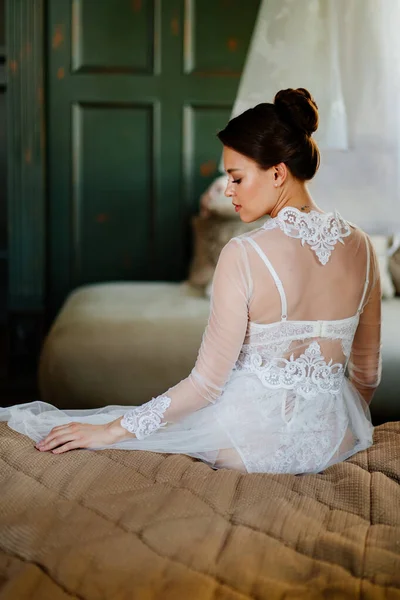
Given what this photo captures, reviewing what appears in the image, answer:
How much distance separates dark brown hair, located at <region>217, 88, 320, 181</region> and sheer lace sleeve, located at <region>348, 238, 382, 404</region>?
0.33 meters

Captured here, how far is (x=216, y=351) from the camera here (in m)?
1.61

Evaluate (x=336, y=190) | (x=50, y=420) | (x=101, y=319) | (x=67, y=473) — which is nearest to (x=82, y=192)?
(x=101, y=319)

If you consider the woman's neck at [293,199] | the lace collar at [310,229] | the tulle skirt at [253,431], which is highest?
the woman's neck at [293,199]

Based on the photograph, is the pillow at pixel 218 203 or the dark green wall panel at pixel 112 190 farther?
the dark green wall panel at pixel 112 190

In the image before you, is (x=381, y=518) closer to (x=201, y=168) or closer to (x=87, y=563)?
(x=87, y=563)

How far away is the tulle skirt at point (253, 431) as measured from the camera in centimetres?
164

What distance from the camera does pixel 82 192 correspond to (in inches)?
168

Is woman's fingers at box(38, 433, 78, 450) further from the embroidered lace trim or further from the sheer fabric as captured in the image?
the embroidered lace trim

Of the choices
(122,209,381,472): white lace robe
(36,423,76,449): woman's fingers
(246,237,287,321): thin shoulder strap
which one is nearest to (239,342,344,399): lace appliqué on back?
(122,209,381,472): white lace robe

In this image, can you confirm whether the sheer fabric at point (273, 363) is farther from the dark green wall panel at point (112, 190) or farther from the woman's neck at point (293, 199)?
the dark green wall panel at point (112, 190)

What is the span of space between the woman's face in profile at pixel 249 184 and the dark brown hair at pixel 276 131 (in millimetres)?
16

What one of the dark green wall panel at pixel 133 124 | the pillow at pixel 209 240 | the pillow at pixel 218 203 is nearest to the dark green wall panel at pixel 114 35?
the dark green wall panel at pixel 133 124

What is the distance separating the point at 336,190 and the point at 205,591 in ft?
4.33

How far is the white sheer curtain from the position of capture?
76.4 inches
